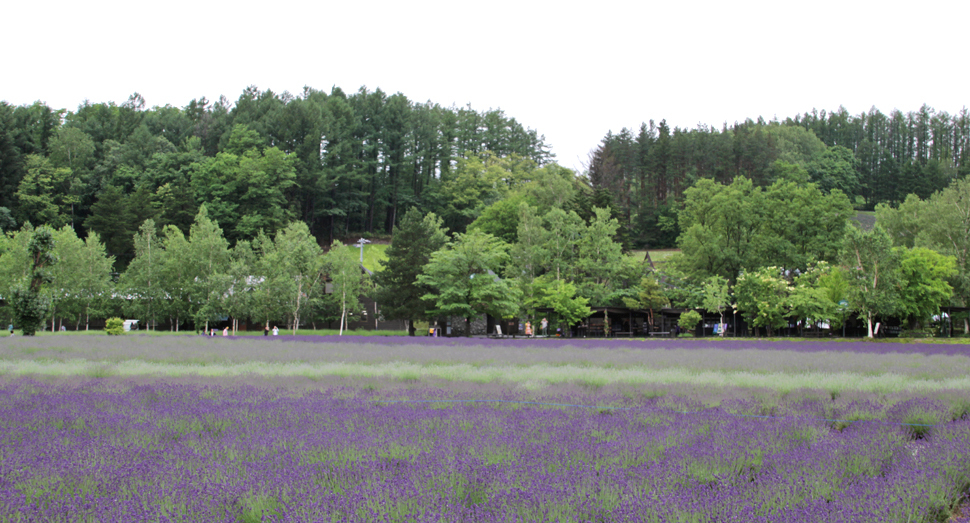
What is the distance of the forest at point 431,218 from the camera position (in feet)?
158

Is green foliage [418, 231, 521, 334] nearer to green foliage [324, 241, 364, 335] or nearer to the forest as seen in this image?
the forest

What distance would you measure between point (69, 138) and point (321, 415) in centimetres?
11065

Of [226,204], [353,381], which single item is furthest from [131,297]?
[353,381]

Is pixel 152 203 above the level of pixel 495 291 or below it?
above

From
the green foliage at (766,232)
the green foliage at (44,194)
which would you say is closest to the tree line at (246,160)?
the green foliage at (44,194)

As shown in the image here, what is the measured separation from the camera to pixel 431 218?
66.2 m

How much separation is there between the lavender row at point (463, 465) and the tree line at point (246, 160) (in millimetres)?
79726

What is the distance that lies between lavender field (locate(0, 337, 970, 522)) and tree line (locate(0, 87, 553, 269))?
78027mm

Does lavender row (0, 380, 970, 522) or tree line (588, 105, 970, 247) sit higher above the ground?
tree line (588, 105, 970, 247)

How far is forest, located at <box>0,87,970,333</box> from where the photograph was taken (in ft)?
158

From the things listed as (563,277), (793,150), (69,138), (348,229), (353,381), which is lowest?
(353,381)

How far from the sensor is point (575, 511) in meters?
4.60

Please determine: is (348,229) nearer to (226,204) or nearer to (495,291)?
(226,204)

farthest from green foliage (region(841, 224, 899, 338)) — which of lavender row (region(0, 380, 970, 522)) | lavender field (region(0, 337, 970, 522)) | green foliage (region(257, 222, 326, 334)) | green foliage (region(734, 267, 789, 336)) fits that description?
green foliage (region(257, 222, 326, 334))
